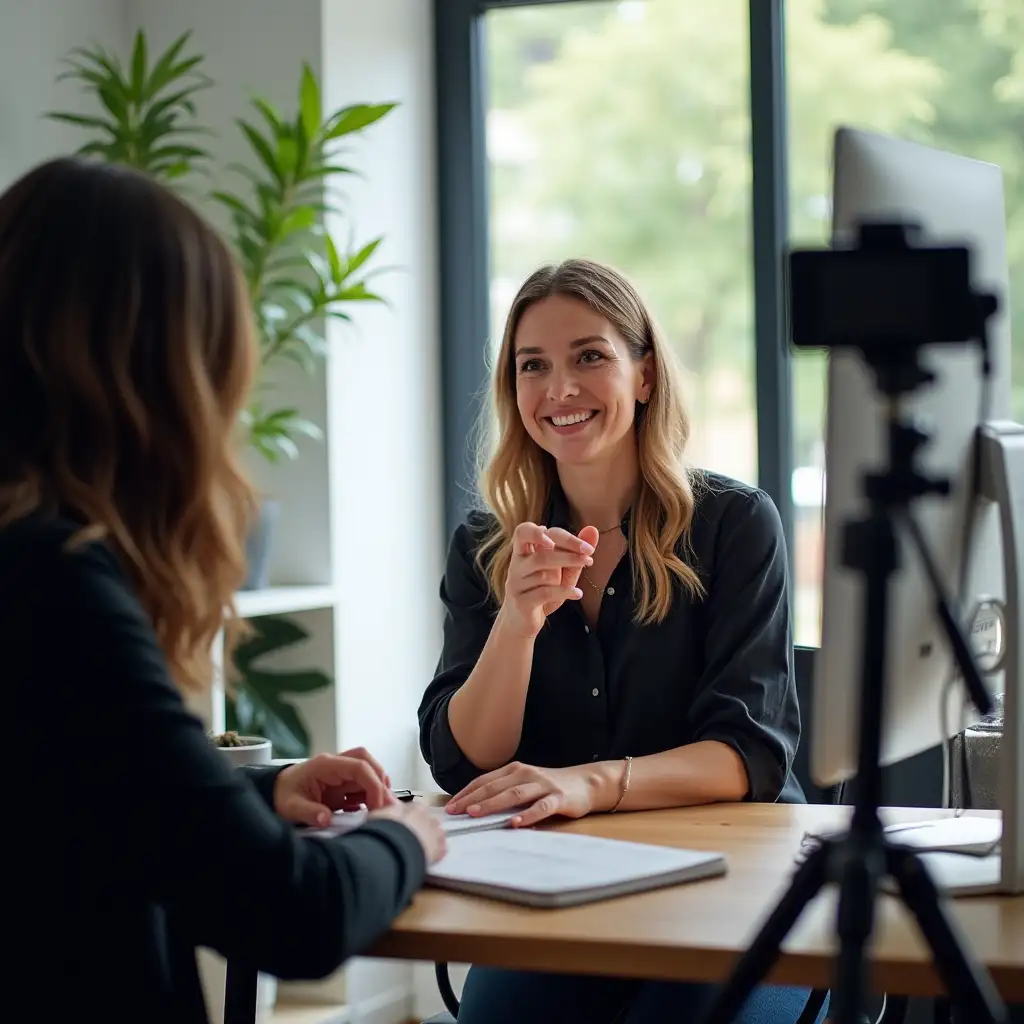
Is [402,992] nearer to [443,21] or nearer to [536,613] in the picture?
[536,613]

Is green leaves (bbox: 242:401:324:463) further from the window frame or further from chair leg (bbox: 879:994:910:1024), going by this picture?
chair leg (bbox: 879:994:910:1024)

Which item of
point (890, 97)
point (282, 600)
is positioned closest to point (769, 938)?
point (282, 600)

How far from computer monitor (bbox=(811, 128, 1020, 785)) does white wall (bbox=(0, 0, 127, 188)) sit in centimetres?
222

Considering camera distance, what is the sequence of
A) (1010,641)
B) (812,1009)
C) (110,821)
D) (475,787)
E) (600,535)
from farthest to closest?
(600,535)
(812,1009)
(475,787)
(1010,641)
(110,821)

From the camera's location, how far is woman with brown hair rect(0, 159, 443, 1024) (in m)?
1.09

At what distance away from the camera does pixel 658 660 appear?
6.75 ft

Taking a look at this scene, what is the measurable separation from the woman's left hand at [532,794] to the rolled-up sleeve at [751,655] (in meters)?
0.26

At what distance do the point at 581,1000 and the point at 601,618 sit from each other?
549 mm

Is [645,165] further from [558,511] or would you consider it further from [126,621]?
[126,621]

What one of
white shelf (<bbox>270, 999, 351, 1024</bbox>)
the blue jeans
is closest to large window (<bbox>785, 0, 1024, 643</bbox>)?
white shelf (<bbox>270, 999, 351, 1024</bbox>)

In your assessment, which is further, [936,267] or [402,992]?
[402,992]

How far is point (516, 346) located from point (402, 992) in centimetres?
185

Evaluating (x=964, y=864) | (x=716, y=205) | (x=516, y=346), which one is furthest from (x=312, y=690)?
(x=964, y=864)

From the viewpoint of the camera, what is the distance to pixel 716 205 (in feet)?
11.3
